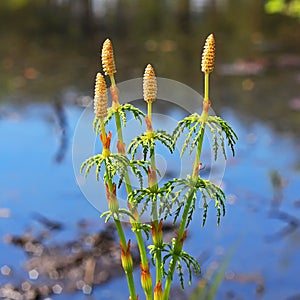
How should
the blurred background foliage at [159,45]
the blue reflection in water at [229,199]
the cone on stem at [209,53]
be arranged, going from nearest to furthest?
the cone on stem at [209,53] < the blue reflection in water at [229,199] < the blurred background foliage at [159,45]

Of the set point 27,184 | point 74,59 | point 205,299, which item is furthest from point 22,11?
point 205,299

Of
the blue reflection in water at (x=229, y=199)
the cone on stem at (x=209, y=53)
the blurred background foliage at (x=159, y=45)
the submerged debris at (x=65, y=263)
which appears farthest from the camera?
the blurred background foliage at (x=159, y=45)

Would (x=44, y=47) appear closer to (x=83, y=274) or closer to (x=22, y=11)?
(x=22, y=11)

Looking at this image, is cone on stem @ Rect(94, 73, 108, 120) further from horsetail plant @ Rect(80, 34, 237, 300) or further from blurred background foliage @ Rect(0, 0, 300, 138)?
blurred background foliage @ Rect(0, 0, 300, 138)

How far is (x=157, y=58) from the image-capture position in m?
5.55

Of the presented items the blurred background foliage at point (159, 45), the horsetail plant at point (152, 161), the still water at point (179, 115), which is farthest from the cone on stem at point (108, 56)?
the blurred background foliage at point (159, 45)

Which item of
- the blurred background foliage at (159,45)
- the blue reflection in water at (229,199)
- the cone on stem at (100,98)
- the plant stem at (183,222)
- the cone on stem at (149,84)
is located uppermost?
the blurred background foliage at (159,45)

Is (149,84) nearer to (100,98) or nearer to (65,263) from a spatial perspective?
(100,98)

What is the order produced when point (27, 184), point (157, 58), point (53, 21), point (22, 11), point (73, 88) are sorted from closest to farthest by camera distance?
point (27, 184) < point (73, 88) < point (157, 58) < point (53, 21) < point (22, 11)

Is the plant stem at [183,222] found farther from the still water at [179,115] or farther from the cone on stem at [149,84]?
the still water at [179,115]

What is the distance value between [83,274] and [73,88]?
8.46ft

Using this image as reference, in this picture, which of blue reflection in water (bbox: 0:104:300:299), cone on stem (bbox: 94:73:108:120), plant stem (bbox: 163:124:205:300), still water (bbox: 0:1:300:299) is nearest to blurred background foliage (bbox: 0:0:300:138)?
still water (bbox: 0:1:300:299)

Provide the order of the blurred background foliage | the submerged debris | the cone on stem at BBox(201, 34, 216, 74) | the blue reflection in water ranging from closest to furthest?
the cone on stem at BBox(201, 34, 216, 74) → the submerged debris → the blue reflection in water → the blurred background foliage

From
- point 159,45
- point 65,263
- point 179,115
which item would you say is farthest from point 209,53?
point 159,45
